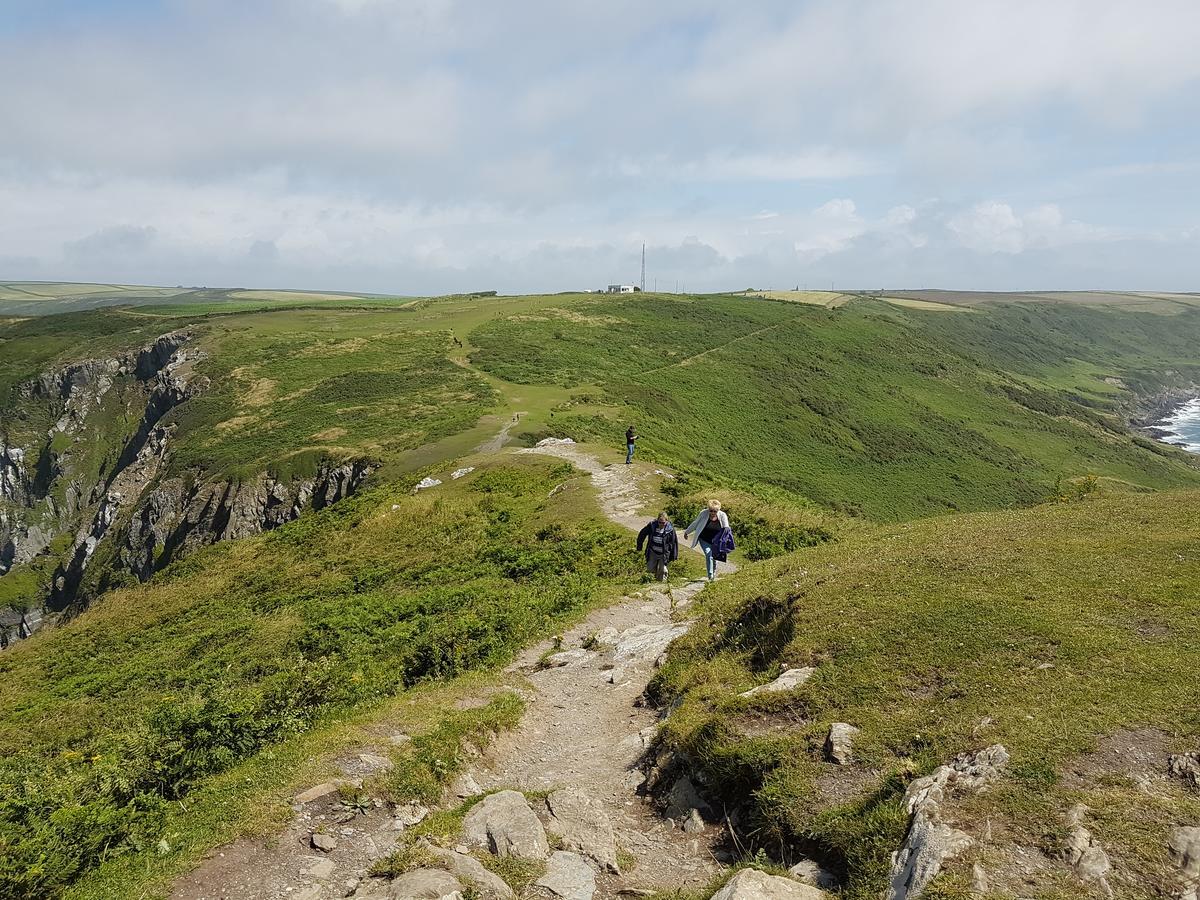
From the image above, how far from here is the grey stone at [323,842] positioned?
8266 mm

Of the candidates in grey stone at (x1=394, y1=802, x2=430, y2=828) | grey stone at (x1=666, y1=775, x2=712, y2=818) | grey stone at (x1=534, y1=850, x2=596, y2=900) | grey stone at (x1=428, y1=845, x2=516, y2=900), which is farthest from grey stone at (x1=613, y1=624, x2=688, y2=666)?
grey stone at (x1=428, y1=845, x2=516, y2=900)

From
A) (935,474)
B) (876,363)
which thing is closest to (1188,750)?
(935,474)

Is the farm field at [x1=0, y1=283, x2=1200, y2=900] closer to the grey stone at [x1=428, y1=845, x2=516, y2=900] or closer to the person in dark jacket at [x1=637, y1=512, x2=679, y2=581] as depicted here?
the person in dark jacket at [x1=637, y1=512, x2=679, y2=581]

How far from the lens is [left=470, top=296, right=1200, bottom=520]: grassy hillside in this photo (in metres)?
70.4

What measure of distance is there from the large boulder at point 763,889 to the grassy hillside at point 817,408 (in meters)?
39.9

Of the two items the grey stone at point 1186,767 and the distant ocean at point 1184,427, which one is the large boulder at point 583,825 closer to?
the grey stone at point 1186,767

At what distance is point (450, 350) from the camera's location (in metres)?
89.3

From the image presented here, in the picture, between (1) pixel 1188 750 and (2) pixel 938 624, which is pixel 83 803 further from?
(1) pixel 1188 750

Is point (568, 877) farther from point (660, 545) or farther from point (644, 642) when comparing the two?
point (660, 545)

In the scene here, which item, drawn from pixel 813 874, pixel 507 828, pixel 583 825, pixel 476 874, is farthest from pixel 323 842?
pixel 813 874

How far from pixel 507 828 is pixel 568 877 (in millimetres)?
1064

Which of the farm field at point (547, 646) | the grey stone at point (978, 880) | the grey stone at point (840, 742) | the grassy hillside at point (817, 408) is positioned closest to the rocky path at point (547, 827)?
the farm field at point (547, 646)

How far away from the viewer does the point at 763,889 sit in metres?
7.10

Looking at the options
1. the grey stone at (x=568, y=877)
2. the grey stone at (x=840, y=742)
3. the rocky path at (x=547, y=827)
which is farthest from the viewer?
the grey stone at (x=840, y=742)
